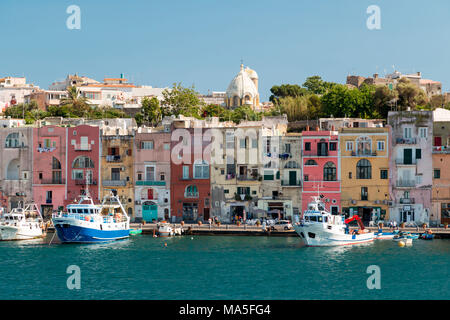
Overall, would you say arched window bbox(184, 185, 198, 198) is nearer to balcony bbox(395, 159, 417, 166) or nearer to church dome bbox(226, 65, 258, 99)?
balcony bbox(395, 159, 417, 166)

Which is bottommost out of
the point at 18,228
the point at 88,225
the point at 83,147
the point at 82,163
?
the point at 18,228

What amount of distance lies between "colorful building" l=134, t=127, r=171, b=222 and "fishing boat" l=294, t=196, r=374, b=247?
1944 cm

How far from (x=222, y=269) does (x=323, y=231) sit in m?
14.2

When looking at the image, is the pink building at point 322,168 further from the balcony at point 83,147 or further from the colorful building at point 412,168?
the balcony at point 83,147

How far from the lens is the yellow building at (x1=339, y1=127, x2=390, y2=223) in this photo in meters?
76.0

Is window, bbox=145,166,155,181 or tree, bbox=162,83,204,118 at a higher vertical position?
tree, bbox=162,83,204,118

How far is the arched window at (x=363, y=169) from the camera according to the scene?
76.4 meters

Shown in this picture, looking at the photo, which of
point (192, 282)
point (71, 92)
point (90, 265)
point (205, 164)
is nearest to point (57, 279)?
point (90, 265)

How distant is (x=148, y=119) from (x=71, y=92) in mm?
28731

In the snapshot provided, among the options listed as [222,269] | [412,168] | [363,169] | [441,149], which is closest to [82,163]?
[363,169]

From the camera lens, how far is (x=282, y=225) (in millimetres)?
74250

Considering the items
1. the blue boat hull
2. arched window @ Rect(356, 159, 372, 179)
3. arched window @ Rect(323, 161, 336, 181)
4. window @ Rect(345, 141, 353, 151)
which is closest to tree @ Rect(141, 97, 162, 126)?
arched window @ Rect(323, 161, 336, 181)

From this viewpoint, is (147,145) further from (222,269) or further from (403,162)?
(222,269)

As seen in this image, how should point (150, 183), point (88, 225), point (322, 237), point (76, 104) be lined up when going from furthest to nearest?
1. point (76, 104)
2. point (150, 183)
3. point (88, 225)
4. point (322, 237)
